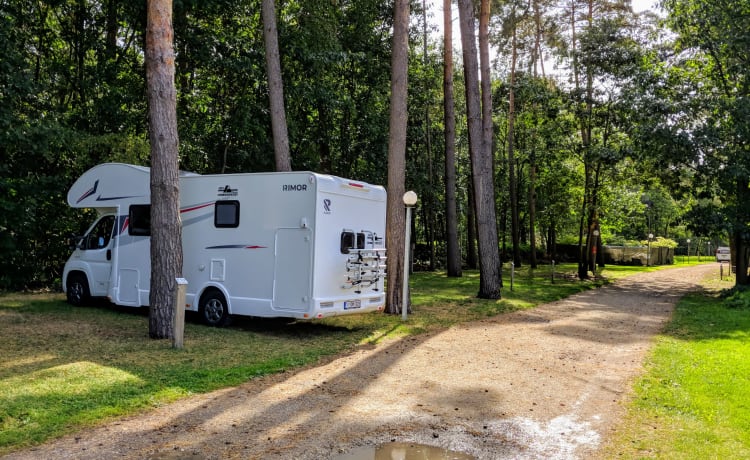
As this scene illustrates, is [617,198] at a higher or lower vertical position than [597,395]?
higher

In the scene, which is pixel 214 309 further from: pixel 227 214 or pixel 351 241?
pixel 351 241

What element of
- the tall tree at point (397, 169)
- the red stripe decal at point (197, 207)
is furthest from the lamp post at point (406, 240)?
the red stripe decal at point (197, 207)

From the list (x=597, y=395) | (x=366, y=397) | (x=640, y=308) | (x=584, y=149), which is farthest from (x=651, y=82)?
(x=366, y=397)

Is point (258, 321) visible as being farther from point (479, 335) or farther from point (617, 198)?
point (617, 198)

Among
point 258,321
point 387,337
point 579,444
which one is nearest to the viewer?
point 579,444

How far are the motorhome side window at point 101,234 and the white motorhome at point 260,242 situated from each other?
230 mm

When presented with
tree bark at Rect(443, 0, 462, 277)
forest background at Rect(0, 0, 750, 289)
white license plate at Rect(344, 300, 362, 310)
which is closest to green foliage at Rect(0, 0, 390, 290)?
forest background at Rect(0, 0, 750, 289)

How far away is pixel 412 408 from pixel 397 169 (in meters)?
7.25

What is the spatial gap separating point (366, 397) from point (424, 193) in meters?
22.4

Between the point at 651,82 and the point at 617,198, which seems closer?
the point at 651,82

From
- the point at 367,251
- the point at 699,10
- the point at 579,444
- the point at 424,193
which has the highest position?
the point at 699,10

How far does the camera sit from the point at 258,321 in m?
11.2

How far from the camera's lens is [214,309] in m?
10.3

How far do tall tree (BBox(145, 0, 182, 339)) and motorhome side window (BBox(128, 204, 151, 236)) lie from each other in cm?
238
